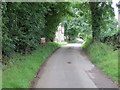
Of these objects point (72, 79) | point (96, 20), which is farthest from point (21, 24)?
point (96, 20)

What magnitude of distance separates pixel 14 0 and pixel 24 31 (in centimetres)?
324

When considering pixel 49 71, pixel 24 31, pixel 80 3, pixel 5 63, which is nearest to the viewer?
pixel 5 63

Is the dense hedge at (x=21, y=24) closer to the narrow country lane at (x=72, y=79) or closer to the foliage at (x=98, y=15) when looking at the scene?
the narrow country lane at (x=72, y=79)

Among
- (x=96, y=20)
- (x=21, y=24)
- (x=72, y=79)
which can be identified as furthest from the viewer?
(x=96, y=20)

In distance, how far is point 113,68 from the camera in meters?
8.27

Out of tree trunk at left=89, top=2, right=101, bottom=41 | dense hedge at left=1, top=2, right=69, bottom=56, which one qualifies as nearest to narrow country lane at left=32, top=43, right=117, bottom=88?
dense hedge at left=1, top=2, right=69, bottom=56

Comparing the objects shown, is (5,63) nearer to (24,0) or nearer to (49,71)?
(49,71)

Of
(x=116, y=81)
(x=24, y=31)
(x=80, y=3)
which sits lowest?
A: (x=116, y=81)

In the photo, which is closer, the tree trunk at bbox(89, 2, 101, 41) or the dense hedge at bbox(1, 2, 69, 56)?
the dense hedge at bbox(1, 2, 69, 56)

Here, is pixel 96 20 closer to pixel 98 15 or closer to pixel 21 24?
pixel 98 15

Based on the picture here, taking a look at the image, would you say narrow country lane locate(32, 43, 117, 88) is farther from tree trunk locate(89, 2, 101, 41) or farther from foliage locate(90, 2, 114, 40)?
foliage locate(90, 2, 114, 40)

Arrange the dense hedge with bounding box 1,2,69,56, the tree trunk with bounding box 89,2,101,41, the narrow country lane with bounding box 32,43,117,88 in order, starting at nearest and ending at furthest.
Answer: the narrow country lane with bounding box 32,43,117,88, the dense hedge with bounding box 1,2,69,56, the tree trunk with bounding box 89,2,101,41

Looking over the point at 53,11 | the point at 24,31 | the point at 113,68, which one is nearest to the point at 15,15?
the point at 24,31

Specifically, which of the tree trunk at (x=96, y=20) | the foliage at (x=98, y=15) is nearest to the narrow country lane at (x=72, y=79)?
the tree trunk at (x=96, y=20)
